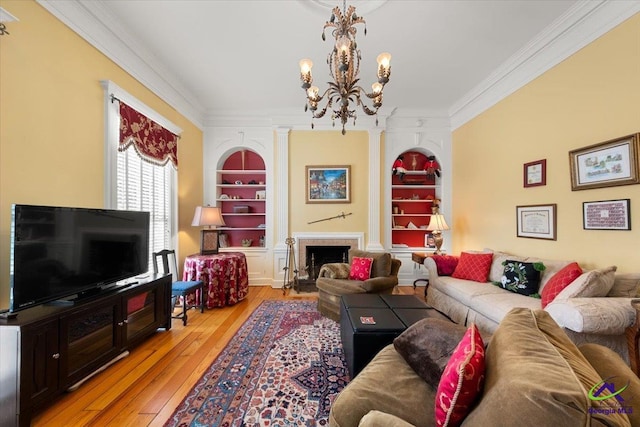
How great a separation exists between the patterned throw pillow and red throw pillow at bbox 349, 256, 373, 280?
156cm

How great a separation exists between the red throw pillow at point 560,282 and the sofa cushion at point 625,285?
22 cm

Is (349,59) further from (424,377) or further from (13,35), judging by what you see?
(13,35)

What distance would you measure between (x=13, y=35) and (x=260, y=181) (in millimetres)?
3524

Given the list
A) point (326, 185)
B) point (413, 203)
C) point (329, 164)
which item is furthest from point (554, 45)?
point (326, 185)

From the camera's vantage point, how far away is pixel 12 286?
161cm

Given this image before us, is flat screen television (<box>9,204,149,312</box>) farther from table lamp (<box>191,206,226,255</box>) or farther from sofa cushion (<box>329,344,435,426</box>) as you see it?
sofa cushion (<box>329,344,435,426</box>)

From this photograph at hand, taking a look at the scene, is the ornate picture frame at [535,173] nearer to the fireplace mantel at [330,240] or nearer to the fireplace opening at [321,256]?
the fireplace mantel at [330,240]

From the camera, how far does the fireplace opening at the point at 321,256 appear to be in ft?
16.0

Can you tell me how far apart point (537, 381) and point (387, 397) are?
2.31 ft

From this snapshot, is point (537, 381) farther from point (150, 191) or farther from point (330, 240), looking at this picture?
point (330, 240)

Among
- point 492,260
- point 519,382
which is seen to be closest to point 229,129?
point 492,260

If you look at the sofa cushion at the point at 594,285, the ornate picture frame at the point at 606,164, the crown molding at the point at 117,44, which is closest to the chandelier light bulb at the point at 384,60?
the ornate picture frame at the point at 606,164

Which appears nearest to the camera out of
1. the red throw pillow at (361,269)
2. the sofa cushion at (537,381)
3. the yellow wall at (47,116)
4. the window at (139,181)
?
the sofa cushion at (537,381)

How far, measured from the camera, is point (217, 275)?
3.69 meters
